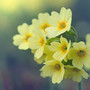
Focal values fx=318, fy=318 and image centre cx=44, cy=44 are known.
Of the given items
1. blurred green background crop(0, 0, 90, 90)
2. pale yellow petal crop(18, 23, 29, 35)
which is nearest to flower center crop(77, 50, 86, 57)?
pale yellow petal crop(18, 23, 29, 35)

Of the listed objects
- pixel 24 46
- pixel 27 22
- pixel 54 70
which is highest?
pixel 27 22

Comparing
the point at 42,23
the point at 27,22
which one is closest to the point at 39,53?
the point at 42,23

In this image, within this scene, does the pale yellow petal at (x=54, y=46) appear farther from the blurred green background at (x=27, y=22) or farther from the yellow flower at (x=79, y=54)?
the blurred green background at (x=27, y=22)

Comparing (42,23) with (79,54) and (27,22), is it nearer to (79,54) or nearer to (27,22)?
(79,54)

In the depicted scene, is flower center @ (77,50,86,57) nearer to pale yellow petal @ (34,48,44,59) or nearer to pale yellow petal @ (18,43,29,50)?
pale yellow petal @ (34,48,44,59)

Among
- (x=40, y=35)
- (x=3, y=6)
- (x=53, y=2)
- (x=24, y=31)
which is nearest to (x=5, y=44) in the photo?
(x=3, y=6)

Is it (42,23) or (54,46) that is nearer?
(54,46)

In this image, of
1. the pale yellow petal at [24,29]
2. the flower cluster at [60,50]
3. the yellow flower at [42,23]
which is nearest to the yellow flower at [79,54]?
the flower cluster at [60,50]
